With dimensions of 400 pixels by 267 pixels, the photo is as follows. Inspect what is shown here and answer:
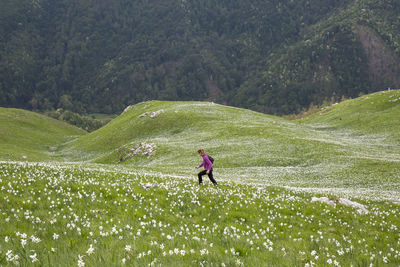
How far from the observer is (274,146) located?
56750mm

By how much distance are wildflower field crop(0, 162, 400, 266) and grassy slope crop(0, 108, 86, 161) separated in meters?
79.4

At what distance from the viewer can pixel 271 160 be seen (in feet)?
161

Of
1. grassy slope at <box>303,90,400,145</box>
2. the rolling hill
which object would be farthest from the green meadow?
grassy slope at <box>303,90,400,145</box>

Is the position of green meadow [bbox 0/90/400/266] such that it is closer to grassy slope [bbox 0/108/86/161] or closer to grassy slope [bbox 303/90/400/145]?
grassy slope [bbox 303/90/400/145]

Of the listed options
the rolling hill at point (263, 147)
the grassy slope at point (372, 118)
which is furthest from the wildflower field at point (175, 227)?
the grassy slope at point (372, 118)

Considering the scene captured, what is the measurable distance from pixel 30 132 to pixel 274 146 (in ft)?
320

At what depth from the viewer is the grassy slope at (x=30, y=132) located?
9138cm

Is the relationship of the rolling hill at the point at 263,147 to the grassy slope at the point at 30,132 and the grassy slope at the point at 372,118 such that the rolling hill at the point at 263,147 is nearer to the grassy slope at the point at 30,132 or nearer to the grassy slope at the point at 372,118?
the grassy slope at the point at 372,118

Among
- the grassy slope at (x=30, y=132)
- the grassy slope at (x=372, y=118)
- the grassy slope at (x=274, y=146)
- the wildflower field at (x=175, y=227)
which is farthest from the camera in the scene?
the grassy slope at (x=30, y=132)

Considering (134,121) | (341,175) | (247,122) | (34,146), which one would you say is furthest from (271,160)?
(34,146)

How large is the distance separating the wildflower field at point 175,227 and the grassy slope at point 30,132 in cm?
7941

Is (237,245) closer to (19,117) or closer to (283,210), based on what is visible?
(283,210)

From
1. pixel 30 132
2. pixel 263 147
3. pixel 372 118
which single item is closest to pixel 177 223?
pixel 263 147

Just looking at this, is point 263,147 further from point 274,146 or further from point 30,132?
point 30,132
